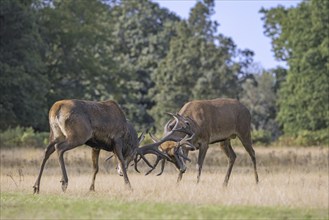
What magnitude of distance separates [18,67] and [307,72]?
23701mm

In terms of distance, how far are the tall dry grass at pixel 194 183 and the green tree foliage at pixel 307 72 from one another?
909 inches

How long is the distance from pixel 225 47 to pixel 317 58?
38.7 ft

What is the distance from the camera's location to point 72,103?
16062 mm

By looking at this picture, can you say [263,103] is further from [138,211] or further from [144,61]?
[138,211]

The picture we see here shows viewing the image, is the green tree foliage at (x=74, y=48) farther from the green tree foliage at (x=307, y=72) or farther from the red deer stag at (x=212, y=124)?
the red deer stag at (x=212, y=124)

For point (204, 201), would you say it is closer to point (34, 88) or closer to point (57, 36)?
point (34, 88)

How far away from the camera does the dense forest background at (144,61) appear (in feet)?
135

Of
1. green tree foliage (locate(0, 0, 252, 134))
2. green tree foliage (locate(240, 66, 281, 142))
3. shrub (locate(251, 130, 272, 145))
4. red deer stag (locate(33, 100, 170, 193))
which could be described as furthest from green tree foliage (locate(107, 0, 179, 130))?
red deer stag (locate(33, 100, 170, 193))

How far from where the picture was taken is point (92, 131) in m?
16.4

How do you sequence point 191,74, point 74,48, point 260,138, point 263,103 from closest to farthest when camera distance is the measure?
point 260,138 < point 74,48 < point 191,74 < point 263,103

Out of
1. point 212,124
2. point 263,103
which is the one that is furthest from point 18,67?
point 263,103

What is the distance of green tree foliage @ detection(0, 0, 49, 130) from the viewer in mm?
39844

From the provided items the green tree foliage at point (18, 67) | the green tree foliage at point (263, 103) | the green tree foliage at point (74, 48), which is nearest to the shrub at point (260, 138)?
the green tree foliage at point (74, 48)

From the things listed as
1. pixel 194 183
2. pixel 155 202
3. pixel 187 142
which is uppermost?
pixel 187 142
